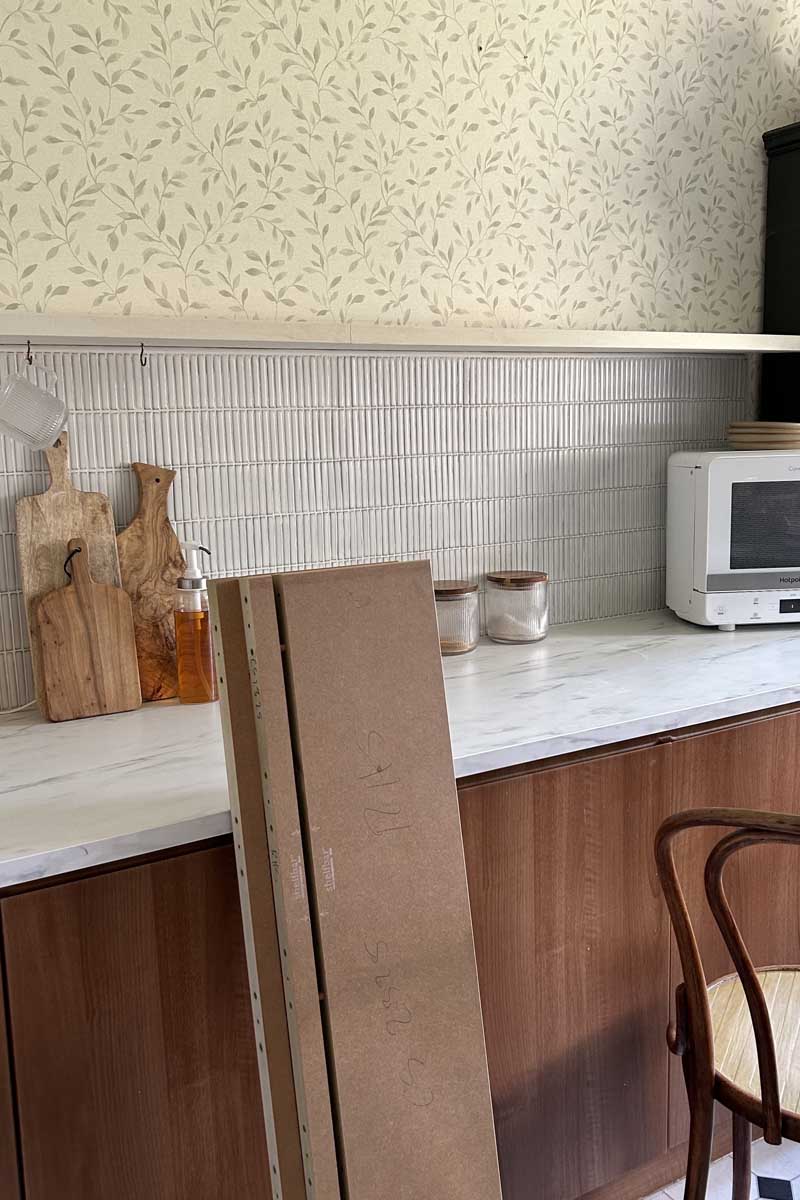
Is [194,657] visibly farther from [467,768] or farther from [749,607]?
[749,607]

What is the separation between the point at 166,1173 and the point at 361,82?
1.79 m

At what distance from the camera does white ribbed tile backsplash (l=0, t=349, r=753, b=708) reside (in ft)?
5.84

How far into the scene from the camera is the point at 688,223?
92.7 inches

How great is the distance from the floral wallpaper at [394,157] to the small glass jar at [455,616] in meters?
0.55

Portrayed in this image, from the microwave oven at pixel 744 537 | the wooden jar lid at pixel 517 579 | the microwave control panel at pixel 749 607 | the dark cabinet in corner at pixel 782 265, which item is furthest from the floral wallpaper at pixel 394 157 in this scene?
the microwave control panel at pixel 749 607

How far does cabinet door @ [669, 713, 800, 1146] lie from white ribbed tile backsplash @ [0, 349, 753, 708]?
65 cm

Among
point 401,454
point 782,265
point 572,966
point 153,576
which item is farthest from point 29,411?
point 782,265

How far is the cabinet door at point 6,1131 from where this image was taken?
3.80 ft

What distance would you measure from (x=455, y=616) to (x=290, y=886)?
908 mm

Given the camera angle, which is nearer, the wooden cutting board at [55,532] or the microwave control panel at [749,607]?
the wooden cutting board at [55,532]

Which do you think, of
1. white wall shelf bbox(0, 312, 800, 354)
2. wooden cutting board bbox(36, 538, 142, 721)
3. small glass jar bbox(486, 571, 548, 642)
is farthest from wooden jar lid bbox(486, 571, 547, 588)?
wooden cutting board bbox(36, 538, 142, 721)

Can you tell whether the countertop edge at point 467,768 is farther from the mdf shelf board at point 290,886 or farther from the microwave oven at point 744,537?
the microwave oven at point 744,537

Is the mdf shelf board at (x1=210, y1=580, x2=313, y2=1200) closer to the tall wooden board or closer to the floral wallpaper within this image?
the tall wooden board

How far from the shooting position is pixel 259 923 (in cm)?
125
